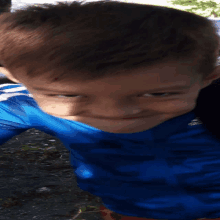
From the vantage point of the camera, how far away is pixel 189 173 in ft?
3.13

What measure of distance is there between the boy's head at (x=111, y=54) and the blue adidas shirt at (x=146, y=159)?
0.66 feet

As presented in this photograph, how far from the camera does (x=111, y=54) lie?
60 cm

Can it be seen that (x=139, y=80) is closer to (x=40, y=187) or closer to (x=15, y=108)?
(x=15, y=108)

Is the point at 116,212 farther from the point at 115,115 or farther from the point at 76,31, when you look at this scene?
the point at 76,31

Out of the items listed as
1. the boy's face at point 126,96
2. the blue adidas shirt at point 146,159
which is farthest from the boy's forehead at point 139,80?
the blue adidas shirt at point 146,159

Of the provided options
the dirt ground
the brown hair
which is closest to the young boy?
the brown hair

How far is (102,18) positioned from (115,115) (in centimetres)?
19

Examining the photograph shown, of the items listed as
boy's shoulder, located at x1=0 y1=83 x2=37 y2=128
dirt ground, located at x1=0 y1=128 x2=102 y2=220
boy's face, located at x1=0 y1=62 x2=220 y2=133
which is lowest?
dirt ground, located at x1=0 y1=128 x2=102 y2=220

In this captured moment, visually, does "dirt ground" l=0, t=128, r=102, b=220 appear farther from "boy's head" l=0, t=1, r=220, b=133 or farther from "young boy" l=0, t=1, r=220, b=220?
"boy's head" l=0, t=1, r=220, b=133

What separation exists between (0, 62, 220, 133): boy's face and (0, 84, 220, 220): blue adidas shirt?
0.14 m

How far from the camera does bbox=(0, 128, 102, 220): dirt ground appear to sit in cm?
160

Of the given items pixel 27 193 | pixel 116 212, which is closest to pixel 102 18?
pixel 116 212

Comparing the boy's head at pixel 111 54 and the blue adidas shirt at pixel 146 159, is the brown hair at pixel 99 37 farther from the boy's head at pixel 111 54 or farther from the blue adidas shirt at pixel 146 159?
the blue adidas shirt at pixel 146 159

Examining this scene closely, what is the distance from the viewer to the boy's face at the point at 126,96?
634mm
